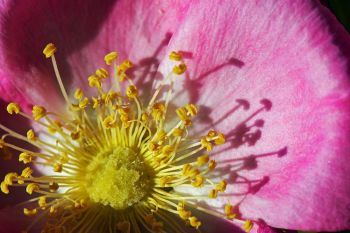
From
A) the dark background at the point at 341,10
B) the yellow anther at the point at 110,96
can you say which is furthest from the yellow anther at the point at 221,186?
the dark background at the point at 341,10

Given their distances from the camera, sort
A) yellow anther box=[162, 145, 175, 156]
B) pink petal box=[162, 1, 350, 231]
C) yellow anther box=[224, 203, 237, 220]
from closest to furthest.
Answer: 1. pink petal box=[162, 1, 350, 231]
2. yellow anther box=[224, 203, 237, 220]
3. yellow anther box=[162, 145, 175, 156]

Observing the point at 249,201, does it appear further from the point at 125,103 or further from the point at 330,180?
the point at 125,103

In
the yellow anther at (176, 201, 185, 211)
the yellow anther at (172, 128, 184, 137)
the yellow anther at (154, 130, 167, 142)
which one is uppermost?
the yellow anther at (154, 130, 167, 142)

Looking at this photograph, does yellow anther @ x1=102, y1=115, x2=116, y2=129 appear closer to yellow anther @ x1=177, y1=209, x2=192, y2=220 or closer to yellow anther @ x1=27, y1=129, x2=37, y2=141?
yellow anther @ x1=27, y1=129, x2=37, y2=141

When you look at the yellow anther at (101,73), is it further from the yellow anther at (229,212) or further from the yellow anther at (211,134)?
the yellow anther at (229,212)

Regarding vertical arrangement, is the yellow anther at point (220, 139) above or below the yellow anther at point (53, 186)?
below

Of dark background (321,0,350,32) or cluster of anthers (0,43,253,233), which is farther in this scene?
dark background (321,0,350,32)

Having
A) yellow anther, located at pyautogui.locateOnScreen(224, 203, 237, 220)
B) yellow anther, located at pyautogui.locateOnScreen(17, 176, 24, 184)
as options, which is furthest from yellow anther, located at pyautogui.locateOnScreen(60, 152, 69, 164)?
yellow anther, located at pyautogui.locateOnScreen(224, 203, 237, 220)

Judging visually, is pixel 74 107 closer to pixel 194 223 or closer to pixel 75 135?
pixel 75 135
